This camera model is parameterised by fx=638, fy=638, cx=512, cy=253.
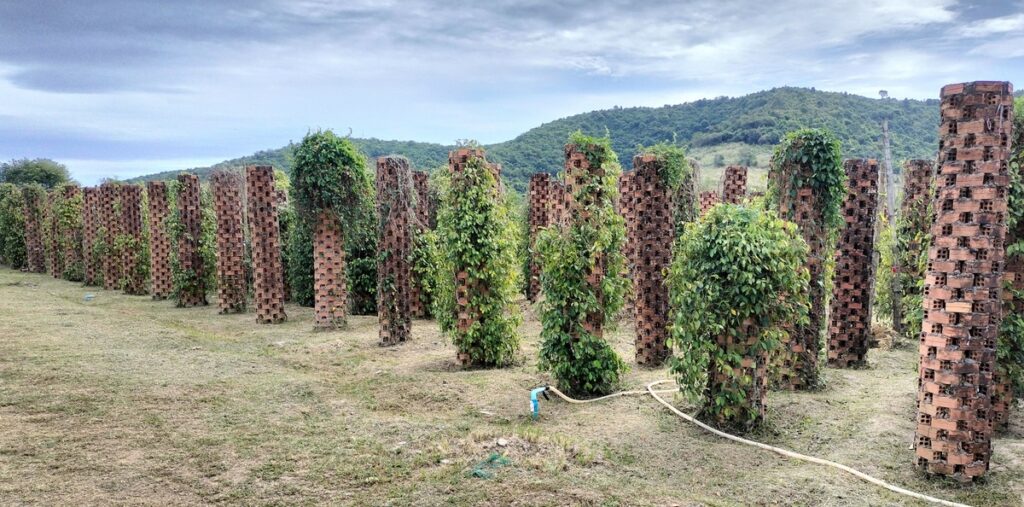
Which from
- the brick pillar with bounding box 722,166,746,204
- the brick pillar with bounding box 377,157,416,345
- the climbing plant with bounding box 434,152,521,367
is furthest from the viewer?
the brick pillar with bounding box 722,166,746,204

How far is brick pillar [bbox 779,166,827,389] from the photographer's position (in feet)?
24.7

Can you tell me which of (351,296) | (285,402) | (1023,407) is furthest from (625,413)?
(351,296)

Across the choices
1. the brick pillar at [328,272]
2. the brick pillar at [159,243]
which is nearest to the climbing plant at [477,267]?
the brick pillar at [328,272]

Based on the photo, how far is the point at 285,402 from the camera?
7.50m

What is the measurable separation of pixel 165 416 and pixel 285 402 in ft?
4.08

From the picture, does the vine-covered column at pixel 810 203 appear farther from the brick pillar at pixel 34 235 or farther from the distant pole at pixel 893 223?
A: the brick pillar at pixel 34 235

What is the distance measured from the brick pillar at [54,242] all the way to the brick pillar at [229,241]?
1347 centimetres

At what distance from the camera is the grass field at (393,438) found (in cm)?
495

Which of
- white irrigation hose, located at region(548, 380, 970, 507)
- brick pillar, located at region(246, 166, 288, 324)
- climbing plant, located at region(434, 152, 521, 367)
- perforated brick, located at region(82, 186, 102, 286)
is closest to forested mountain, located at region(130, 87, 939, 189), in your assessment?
perforated brick, located at region(82, 186, 102, 286)

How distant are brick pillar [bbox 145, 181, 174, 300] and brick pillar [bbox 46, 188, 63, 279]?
8.83 m

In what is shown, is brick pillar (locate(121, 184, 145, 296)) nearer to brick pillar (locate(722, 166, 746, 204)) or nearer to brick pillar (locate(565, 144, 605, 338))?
brick pillar (locate(565, 144, 605, 338))

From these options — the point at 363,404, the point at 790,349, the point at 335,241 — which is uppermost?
the point at 335,241

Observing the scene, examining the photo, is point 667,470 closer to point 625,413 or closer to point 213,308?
point 625,413

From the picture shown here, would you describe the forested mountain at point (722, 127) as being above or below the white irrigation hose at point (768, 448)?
above
